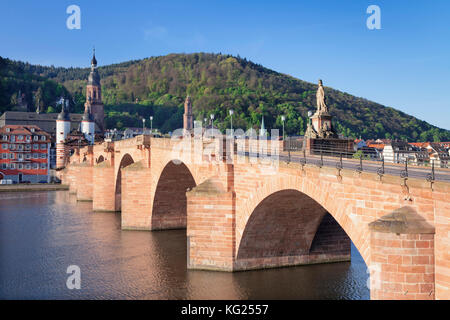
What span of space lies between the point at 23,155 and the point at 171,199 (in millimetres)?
63109

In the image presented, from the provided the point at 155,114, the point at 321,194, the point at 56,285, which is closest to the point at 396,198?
the point at 321,194

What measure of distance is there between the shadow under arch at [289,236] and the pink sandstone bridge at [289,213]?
52 millimetres

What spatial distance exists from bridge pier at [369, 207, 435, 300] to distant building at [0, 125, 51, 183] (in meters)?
86.0

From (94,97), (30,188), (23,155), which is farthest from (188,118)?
(30,188)

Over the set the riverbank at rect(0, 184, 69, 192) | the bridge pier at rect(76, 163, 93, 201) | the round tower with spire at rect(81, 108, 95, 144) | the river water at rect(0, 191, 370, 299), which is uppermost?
the round tower with spire at rect(81, 108, 95, 144)

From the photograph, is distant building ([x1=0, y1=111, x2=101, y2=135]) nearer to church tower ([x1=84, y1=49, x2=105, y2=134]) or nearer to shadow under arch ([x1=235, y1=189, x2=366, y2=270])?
church tower ([x1=84, y1=49, x2=105, y2=134])

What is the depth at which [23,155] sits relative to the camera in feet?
294

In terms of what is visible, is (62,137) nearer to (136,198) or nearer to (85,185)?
(85,185)

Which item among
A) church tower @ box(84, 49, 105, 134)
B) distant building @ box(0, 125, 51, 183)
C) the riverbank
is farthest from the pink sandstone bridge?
church tower @ box(84, 49, 105, 134)

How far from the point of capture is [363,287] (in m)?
21.2

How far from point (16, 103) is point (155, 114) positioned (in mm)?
59887

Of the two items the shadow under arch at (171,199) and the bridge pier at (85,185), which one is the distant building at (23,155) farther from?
the shadow under arch at (171,199)

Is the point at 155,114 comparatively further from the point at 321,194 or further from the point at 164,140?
the point at 321,194

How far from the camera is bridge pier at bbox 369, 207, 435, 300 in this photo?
1179 cm
